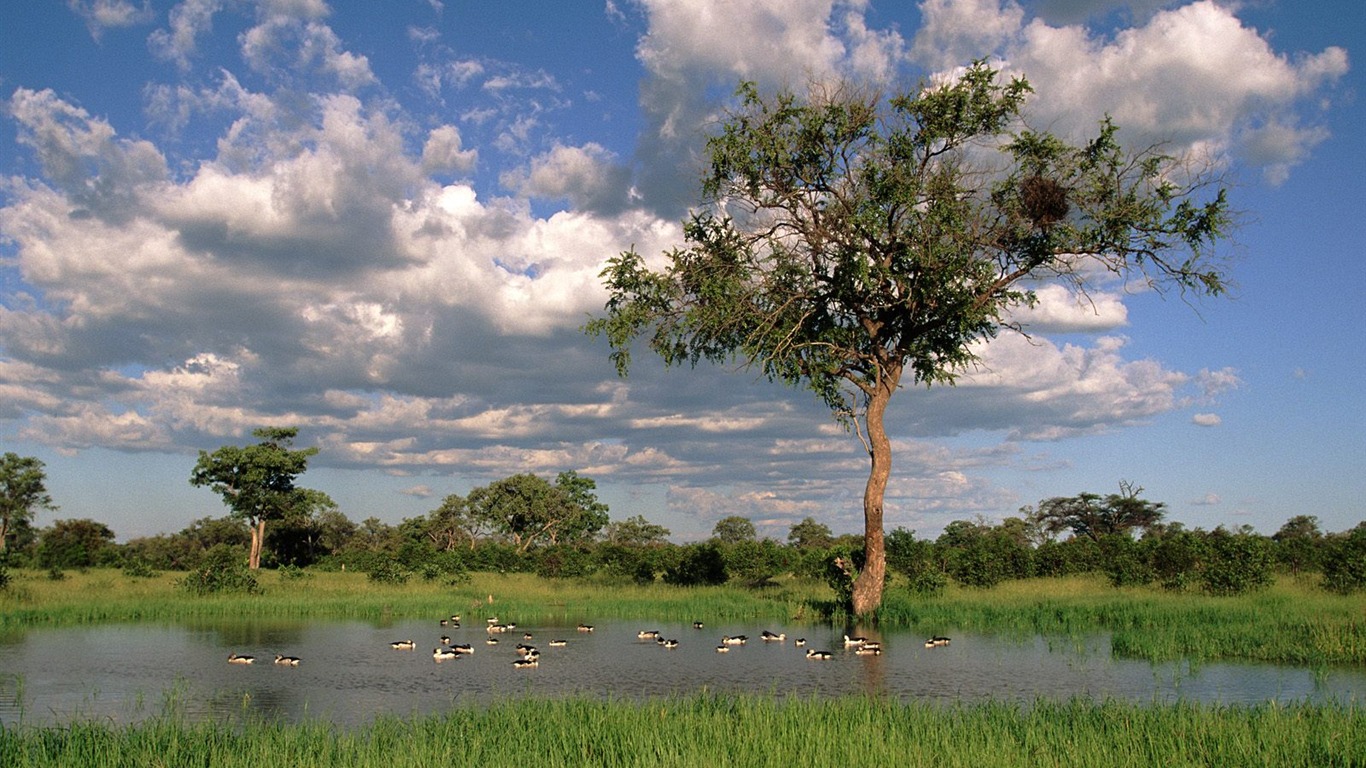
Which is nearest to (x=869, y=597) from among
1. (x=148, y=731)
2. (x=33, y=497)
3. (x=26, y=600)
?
(x=148, y=731)

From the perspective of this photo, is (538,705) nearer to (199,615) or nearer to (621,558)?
(199,615)

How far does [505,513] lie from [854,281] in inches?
2426

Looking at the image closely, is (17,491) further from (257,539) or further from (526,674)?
(526,674)

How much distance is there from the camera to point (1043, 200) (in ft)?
90.4

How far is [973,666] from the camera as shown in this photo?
19562mm

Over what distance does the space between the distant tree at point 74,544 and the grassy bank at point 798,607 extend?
16953mm

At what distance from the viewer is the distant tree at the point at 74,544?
58625 mm

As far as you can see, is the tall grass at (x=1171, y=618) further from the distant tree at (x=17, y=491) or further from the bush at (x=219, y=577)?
the distant tree at (x=17, y=491)

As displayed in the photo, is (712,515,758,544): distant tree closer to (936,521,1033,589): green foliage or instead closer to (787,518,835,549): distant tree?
(787,518,835,549): distant tree

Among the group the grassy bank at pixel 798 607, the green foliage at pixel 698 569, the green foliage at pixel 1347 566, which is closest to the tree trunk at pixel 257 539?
the grassy bank at pixel 798 607

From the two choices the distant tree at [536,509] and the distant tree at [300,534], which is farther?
the distant tree at [536,509]

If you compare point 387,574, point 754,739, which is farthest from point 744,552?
point 754,739

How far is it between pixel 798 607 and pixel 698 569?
13294 mm

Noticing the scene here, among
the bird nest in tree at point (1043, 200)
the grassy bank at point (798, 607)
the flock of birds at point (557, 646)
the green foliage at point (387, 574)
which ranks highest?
the bird nest in tree at point (1043, 200)
